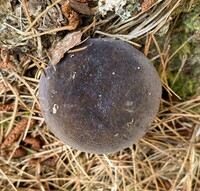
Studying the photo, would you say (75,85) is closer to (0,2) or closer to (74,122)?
(74,122)

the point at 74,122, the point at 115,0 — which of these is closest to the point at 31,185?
the point at 74,122

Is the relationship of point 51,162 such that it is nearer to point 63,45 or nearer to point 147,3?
point 63,45

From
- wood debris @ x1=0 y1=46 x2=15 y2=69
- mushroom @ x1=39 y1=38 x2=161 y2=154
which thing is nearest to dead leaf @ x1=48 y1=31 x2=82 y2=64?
mushroom @ x1=39 y1=38 x2=161 y2=154

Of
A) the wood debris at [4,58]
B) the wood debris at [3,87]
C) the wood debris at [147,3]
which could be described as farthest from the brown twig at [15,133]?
the wood debris at [147,3]

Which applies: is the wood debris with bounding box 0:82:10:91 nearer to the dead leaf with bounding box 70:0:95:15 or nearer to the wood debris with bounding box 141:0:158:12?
the dead leaf with bounding box 70:0:95:15

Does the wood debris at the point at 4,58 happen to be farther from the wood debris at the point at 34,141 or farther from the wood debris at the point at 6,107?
the wood debris at the point at 34,141

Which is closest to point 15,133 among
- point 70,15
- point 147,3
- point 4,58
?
point 4,58

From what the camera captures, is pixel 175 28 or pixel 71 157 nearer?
pixel 175 28
